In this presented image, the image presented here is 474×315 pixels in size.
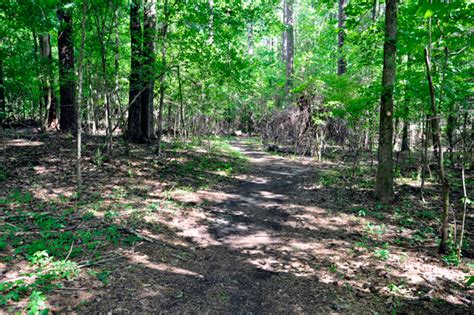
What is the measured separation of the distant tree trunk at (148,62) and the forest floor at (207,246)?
272cm

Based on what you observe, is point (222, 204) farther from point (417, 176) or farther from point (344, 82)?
point (417, 176)

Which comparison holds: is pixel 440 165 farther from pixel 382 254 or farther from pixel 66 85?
pixel 66 85

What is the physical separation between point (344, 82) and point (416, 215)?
4.98 m

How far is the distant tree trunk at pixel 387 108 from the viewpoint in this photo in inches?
252

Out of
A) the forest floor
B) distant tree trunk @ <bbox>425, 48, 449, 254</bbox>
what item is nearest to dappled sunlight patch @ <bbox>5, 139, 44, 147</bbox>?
the forest floor

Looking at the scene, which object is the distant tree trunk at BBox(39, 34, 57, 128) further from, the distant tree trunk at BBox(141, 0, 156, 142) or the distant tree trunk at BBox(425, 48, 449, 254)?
the distant tree trunk at BBox(425, 48, 449, 254)

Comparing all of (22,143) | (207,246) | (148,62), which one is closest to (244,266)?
(207,246)

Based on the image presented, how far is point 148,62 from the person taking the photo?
28.2ft

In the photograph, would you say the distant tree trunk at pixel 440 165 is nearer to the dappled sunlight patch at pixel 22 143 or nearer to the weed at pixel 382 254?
the weed at pixel 382 254

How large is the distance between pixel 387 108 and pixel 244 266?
4.94m

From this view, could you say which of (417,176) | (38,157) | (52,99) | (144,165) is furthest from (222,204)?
(52,99)

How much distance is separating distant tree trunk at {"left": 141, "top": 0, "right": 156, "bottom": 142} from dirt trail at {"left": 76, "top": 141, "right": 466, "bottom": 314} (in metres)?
3.66

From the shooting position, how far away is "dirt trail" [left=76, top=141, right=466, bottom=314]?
335 cm

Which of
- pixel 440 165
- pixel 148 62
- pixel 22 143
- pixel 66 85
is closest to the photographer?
pixel 440 165
